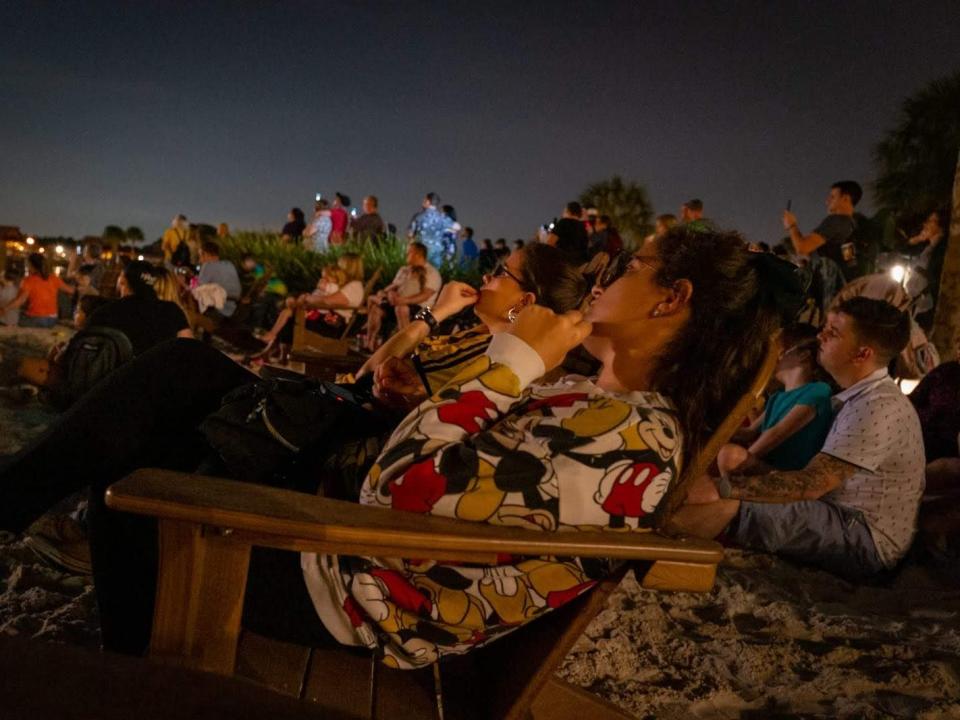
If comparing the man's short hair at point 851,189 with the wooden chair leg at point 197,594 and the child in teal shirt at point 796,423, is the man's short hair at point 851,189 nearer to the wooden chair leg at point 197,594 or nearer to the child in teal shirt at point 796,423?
the child in teal shirt at point 796,423

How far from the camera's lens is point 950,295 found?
637 cm

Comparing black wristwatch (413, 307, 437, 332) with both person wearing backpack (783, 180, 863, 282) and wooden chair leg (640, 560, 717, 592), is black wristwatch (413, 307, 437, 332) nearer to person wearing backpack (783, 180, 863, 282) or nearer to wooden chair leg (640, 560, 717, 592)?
wooden chair leg (640, 560, 717, 592)

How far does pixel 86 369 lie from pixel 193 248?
8870 mm

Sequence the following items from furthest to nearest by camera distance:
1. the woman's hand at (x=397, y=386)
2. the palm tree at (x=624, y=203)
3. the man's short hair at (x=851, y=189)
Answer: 1. the palm tree at (x=624, y=203)
2. the man's short hair at (x=851, y=189)
3. the woman's hand at (x=397, y=386)

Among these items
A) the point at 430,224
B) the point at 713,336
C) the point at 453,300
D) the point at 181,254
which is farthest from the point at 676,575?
the point at 181,254

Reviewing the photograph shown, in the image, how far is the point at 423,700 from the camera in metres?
1.47

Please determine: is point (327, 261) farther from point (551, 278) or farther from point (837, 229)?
point (551, 278)

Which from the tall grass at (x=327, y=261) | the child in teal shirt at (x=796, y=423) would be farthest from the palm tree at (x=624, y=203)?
the child in teal shirt at (x=796, y=423)

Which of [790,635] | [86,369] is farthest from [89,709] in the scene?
[86,369]

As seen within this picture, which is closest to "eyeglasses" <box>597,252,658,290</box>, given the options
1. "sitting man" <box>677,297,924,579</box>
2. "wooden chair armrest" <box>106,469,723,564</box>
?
"wooden chair armrest" <box>106,469,723,564</box>

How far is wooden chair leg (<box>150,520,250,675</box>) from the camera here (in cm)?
115

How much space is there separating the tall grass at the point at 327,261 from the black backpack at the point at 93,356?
20.8ft

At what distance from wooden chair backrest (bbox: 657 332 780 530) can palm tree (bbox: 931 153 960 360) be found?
5808 mm

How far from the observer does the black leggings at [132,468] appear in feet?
4.83
